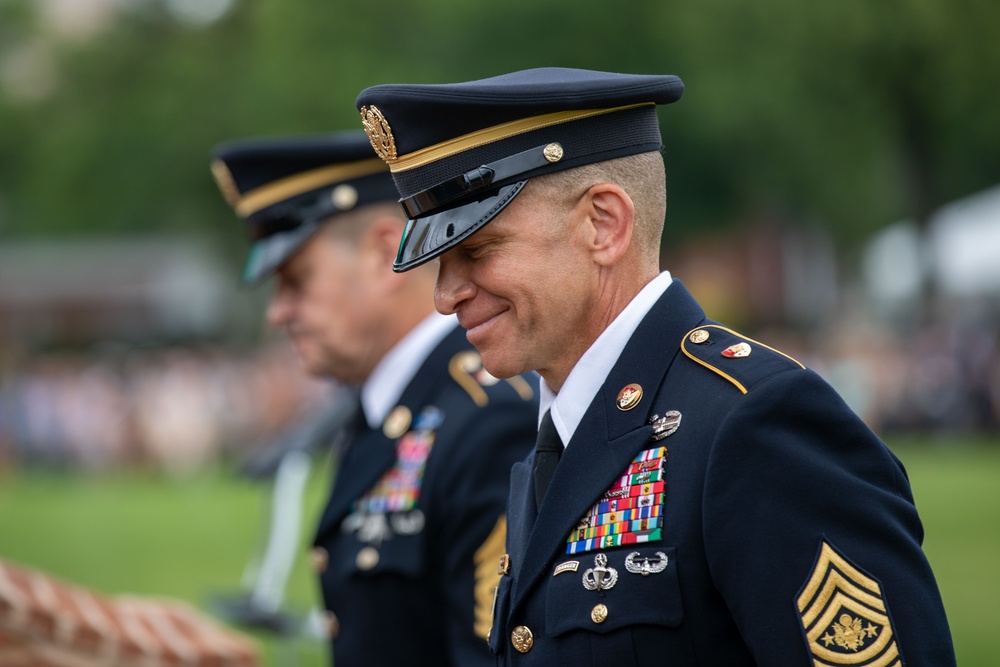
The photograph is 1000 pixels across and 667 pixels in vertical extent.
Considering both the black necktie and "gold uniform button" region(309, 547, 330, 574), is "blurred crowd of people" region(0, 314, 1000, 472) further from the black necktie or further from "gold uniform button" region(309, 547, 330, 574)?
the black necktie

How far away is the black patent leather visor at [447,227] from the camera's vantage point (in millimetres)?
2402

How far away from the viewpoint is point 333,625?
3.69m

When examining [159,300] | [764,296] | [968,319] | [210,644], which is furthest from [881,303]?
[210,644]

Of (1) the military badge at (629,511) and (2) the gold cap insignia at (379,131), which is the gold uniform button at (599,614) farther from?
(2) the gold cap insignia at (379,131)

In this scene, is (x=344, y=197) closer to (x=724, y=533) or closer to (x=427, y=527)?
(x=427, y=527)

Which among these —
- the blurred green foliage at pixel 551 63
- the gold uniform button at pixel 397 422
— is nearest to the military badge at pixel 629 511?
the gold uniform button at pixel 397 422

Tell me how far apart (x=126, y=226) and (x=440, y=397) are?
43.6 metres

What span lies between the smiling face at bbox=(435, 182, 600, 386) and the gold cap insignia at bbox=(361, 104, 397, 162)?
247mm

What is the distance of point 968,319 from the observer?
2439 centimetres

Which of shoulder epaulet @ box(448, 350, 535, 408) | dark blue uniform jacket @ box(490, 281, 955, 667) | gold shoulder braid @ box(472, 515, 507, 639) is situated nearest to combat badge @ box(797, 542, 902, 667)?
dark blue uniform jacket @ box(490, 281, 955, 667)

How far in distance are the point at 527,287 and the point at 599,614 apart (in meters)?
0.59

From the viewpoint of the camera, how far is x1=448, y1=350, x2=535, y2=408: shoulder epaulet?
3686 mm

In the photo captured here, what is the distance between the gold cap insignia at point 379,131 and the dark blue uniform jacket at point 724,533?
0.60m

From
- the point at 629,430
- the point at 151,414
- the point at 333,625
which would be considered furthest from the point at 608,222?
the point at 151,414
